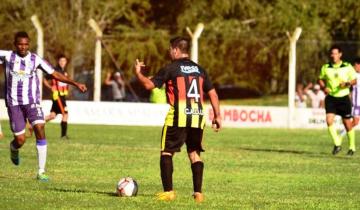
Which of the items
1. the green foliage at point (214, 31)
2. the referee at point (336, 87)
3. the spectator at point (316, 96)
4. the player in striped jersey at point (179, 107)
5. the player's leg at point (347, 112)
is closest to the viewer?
the player in striped jersey at point (179, 107)

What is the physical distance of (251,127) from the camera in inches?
1534

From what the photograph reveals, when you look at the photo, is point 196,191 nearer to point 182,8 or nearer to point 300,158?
→ point 300,158

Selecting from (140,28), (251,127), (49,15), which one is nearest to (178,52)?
(251,127)

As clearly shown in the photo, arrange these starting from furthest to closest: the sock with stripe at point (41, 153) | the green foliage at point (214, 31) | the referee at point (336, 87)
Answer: the green foliage at point (214, 31) → the referee at point (336, 87) → the sock with stripe at point (41, 153)

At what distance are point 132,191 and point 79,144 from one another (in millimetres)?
11292

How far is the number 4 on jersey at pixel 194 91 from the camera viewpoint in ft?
44.0

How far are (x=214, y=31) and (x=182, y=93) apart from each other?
37691mm

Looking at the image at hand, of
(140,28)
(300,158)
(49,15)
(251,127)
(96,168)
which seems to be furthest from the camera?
(140,28)

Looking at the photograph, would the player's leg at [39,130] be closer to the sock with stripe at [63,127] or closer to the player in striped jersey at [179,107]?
the player in striped jersey at [179,107]

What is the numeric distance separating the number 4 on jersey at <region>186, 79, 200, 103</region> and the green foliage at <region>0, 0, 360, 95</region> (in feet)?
94.4

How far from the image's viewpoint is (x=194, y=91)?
1345cm

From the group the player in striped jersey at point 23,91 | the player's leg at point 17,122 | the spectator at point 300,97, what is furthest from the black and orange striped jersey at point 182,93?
the spectator at point 300,97

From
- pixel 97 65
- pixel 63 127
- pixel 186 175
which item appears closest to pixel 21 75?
pixel 186 175

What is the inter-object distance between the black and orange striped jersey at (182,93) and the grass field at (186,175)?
995mm
